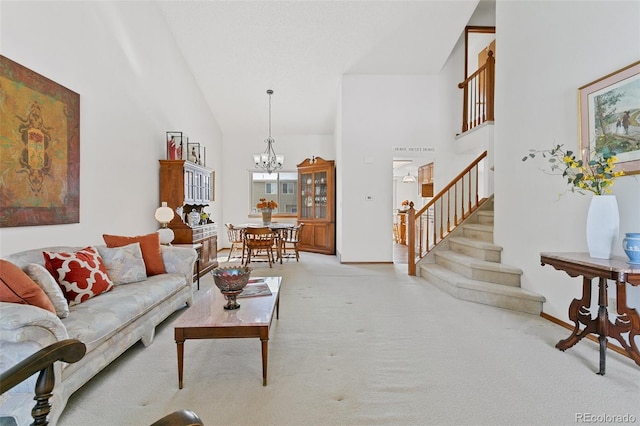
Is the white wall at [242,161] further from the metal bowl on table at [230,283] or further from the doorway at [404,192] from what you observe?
the metal bowl on table at [230,283]

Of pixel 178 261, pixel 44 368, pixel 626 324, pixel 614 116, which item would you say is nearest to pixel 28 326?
pixel 44 368

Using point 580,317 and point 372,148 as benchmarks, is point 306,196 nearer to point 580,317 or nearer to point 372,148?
point 372,148

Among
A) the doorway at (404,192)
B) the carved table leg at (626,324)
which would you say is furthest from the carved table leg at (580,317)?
the doorway at (404,192)

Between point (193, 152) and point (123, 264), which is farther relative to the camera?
point (193, 152)

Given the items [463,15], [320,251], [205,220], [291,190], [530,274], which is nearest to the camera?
[530,274]

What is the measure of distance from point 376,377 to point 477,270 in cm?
239

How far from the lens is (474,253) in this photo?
4.33 metres

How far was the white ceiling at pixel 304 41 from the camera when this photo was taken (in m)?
4.73

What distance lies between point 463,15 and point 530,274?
396 cm

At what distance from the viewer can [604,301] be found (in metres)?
2.25

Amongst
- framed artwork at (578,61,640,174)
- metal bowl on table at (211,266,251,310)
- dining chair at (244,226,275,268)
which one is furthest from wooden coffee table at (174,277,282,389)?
dining chair at (244,226,275,268)

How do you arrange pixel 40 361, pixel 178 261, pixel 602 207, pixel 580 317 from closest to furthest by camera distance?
pixel 40 361 < pixel 602 207 < pixel 580 317 < pixel 178 261

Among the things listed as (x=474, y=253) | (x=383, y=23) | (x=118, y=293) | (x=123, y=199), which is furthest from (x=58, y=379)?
(x=383, y=23)

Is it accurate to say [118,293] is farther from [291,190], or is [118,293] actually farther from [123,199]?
[291,190]
